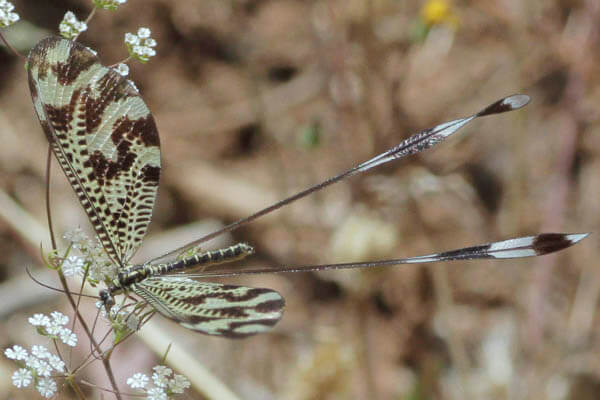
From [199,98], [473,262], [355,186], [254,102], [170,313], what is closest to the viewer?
[170,313]

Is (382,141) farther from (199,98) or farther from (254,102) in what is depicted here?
(199,98)

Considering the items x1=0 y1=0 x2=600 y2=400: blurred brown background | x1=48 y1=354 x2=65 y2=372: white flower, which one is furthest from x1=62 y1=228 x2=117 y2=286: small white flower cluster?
x1=0 y1=0 x2=600 y2=400: blurred brown background

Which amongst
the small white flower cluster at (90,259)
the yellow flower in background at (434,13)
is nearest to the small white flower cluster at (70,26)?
the small white flower cluster at (90,259)

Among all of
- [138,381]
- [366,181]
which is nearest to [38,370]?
[138,381]

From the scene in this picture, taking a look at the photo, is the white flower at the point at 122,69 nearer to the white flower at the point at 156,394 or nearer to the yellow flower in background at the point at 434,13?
the white flower at the point at 156,394

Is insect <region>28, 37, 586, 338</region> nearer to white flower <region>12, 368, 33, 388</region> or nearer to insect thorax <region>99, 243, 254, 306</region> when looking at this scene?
insect thorax <region>99, 243, 254, 306</region>

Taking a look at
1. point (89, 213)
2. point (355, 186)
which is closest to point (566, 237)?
point (89, 213)
